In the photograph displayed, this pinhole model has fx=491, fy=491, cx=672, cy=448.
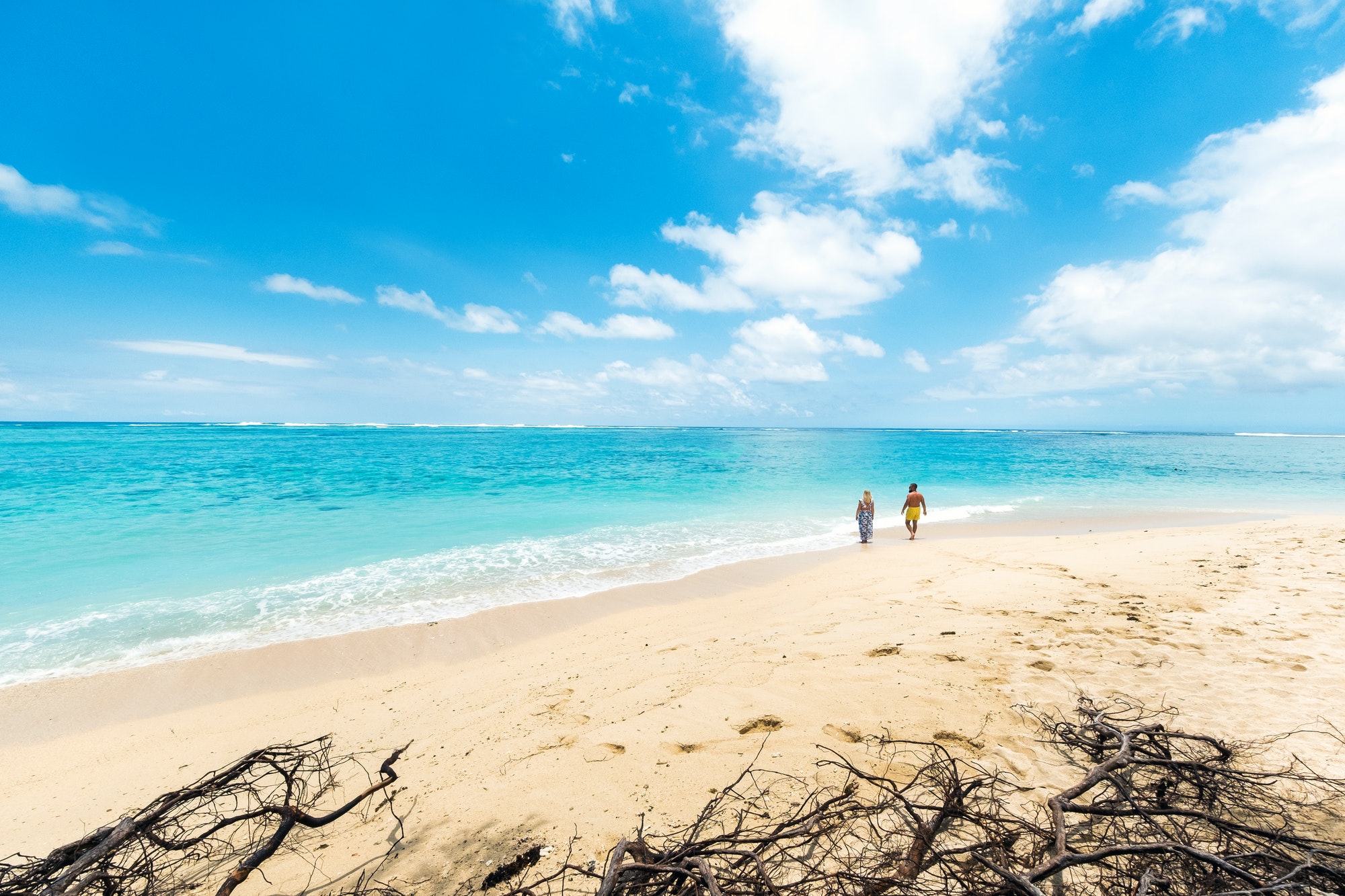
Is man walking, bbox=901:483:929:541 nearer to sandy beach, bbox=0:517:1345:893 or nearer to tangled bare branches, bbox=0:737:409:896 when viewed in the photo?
sandy beach, bbox=0:517:1345:893

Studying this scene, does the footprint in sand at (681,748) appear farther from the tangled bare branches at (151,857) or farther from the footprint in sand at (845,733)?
the tangled bare branches at (151,857)

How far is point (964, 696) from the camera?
178 inches

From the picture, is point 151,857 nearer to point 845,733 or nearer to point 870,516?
point 845,733

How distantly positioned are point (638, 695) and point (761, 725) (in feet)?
4.70

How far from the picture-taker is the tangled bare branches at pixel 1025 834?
5.82 feet

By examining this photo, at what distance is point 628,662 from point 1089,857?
198 inches

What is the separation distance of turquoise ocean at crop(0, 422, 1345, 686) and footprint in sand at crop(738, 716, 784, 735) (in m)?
5.58

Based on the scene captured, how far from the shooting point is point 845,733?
406cm

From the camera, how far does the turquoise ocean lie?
320 inches

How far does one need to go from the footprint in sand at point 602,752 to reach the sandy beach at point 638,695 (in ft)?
0.08

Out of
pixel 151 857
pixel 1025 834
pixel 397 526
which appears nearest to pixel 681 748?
→ pixel 1025 834

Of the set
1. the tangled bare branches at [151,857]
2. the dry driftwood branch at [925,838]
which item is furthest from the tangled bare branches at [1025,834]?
the tangled bare branches at [151,857]

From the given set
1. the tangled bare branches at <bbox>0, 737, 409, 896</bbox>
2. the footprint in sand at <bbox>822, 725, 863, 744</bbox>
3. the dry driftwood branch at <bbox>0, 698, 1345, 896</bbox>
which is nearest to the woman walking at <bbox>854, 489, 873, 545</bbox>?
the dry driftwood branch at <bbox>0, 698, 1345, 896</bbox>

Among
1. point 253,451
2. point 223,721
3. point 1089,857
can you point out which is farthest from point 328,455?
point 1089,857
